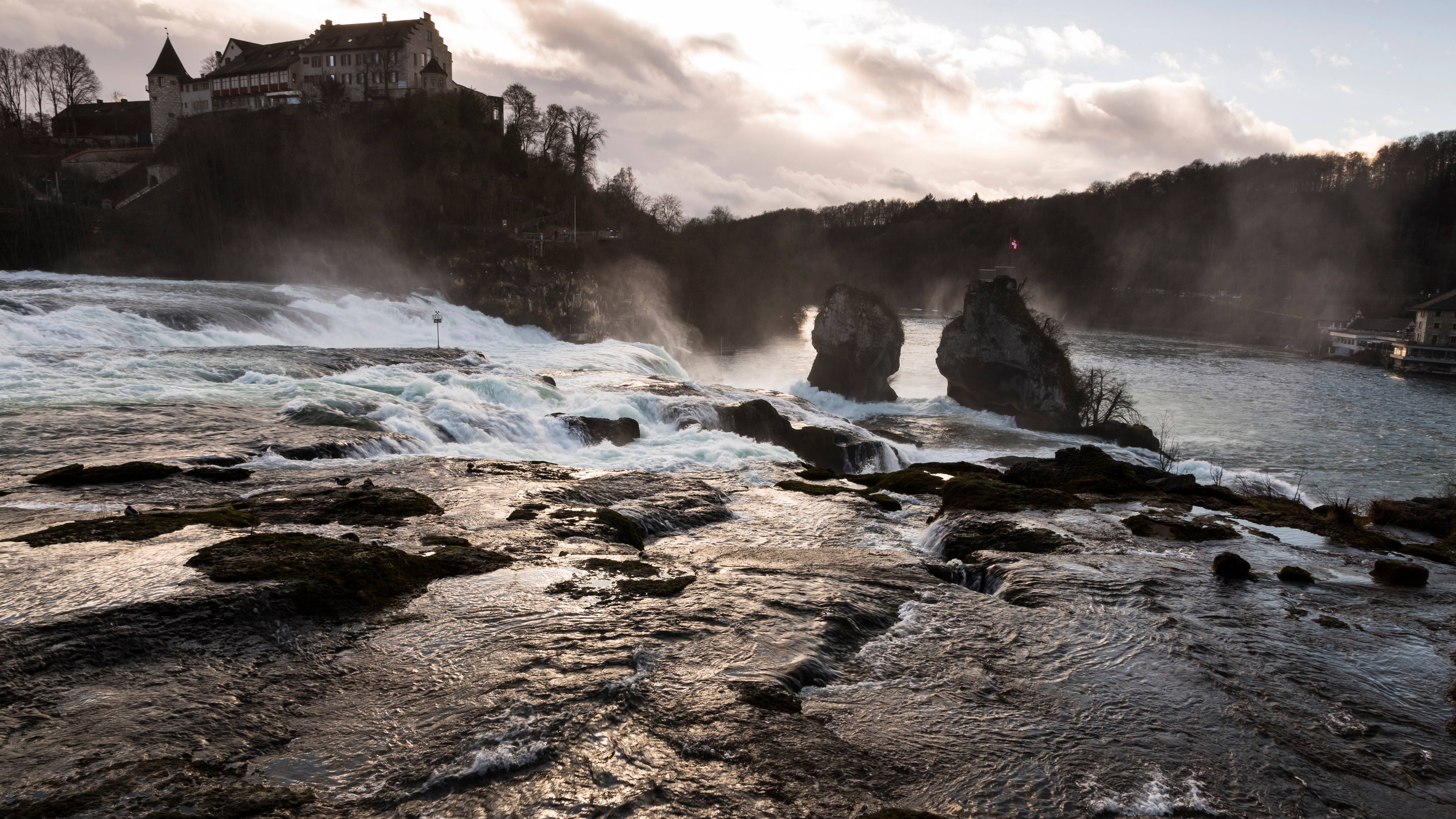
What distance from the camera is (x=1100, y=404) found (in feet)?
157

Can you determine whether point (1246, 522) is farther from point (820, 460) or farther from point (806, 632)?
point (820, 460)

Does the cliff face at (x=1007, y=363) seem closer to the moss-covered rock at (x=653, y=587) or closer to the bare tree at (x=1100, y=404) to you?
the bare tree at (x=1100, y=404)

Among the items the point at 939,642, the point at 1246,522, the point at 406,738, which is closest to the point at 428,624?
the point at 406,738

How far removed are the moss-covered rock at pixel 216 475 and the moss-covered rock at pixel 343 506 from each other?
1.60 metres

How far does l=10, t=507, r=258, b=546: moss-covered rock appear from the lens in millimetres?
9680

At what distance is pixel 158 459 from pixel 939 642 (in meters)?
15.4

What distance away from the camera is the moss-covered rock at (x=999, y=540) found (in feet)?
40.7

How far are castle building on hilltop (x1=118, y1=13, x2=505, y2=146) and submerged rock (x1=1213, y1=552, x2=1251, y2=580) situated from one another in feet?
295

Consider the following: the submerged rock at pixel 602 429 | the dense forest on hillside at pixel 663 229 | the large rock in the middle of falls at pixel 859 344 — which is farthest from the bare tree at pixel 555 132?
the submerged rock at pixel 602 429

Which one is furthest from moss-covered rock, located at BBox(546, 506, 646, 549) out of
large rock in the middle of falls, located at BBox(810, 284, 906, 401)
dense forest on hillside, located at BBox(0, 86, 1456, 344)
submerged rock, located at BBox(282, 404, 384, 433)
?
dense forest on hillside, located at BBox(0, 86, 1456, 344)

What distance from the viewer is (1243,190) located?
134 meters

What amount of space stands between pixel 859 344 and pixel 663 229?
46.6 metres

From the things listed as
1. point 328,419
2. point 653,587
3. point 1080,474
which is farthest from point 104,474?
point 1080,474

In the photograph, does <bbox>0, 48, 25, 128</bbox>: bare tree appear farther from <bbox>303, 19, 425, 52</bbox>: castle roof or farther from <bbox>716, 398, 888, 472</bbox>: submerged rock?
<bbox>716, 398, 888, 472</bbox>: submerged rock
